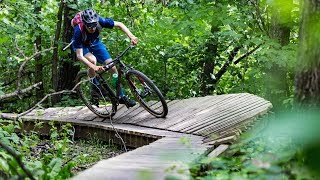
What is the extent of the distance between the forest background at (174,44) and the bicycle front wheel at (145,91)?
172 cm

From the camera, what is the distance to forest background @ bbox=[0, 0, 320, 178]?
8.61 meters

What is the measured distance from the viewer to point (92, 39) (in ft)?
23.6

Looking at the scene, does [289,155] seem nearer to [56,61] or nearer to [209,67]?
[209,67]

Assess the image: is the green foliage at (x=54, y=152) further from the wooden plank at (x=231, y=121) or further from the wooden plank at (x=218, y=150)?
the wooden plank at (x=231, y=121)

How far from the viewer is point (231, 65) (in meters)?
12.4

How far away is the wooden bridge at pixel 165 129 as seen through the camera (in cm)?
378

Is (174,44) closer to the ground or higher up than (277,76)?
higher up

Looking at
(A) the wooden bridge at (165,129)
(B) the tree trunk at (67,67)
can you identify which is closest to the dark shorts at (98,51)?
(A) the wooden bridge at (165,129)

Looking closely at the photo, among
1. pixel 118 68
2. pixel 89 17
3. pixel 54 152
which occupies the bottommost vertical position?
pixel 54 152

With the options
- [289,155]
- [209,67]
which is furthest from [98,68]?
[209,67]

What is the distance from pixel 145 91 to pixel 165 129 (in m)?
0.65

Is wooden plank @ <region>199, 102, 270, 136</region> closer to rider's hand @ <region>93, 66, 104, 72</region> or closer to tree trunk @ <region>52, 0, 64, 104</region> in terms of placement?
rider's hand @ <region>93, 66, 104, 72</region>

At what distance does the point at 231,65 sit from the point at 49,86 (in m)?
4.89

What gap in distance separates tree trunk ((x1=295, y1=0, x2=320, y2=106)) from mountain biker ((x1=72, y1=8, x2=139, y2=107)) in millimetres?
3991
